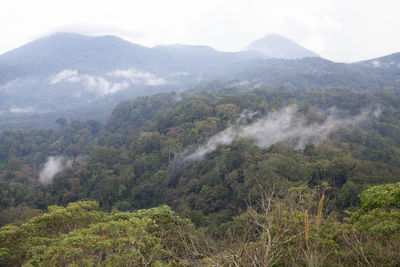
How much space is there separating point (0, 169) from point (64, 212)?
3219cm

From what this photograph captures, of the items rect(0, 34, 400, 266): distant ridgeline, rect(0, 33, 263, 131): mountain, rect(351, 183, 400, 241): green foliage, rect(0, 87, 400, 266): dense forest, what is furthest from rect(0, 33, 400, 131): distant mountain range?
rect(351, 183, 400, 241): green foliage

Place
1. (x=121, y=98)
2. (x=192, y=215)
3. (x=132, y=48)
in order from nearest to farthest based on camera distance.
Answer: (x=192, y=215) → (x=121, y=98) → (x=132, y=48)

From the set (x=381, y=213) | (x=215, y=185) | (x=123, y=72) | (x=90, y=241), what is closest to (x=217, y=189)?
(x=215, y=185)

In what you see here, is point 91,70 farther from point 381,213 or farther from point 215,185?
point 381,213

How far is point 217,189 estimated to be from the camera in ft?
71.5

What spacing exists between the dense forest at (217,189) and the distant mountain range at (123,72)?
38.7 metres

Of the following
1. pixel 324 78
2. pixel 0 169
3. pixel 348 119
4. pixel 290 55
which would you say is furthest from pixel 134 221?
pixel 290 55

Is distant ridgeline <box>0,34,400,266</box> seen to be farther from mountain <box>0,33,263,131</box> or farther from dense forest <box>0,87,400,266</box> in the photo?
mountain <box>0,33,263,131</box>

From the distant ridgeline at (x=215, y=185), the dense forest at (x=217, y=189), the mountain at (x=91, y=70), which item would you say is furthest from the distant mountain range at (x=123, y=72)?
the dense forest at (x=217, y=189)

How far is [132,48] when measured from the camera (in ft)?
585

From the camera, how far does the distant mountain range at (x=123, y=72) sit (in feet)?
283

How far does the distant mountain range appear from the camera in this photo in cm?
8619

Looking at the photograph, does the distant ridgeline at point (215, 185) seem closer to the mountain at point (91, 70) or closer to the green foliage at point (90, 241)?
the green foliage at point (90, 241)

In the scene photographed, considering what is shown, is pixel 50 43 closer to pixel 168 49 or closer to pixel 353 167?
pixel 168 49
